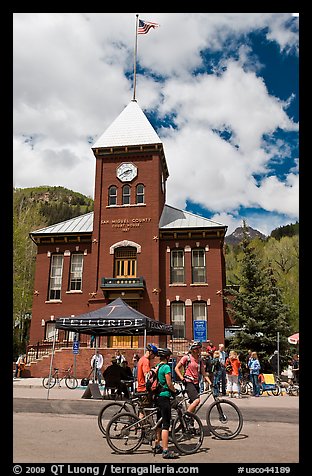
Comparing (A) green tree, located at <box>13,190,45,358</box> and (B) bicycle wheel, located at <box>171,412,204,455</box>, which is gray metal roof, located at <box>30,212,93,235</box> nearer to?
(A) green tree, located at <box>13,190,45,358</box>

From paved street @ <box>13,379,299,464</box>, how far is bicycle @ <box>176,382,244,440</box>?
220 millimetres

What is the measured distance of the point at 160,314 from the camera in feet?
89.8

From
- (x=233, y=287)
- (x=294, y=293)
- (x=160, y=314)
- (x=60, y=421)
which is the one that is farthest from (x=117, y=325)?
(x=294, y=293)

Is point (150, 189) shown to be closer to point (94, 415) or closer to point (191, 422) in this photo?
point (94, 415)

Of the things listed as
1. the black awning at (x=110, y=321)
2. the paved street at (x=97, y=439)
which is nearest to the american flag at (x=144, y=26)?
the black awning at (x=110, y=321)

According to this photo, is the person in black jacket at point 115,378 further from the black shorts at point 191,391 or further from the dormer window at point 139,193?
the dormer window at point 139,193

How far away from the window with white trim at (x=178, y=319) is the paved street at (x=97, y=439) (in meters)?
13.6

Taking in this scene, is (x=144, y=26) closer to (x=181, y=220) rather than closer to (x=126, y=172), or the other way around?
(x=126, y=172)

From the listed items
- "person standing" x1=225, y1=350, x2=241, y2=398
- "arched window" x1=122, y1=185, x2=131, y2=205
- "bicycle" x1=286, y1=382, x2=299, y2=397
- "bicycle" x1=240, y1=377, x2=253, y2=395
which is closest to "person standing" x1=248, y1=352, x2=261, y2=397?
"bicycle" x1=240, y1=377, x2=253, y2=395

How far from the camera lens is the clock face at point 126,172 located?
30.1m

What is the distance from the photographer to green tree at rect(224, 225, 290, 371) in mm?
24344

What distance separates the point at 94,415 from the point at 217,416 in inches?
167

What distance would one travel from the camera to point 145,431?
25.7 feet

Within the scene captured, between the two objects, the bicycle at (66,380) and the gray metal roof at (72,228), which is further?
the gray metal roof at (72,228)
